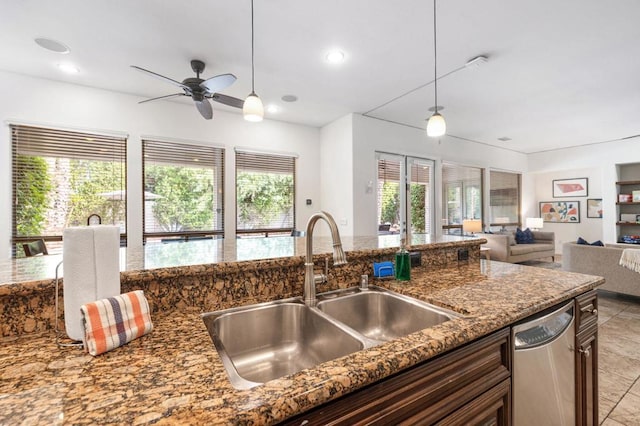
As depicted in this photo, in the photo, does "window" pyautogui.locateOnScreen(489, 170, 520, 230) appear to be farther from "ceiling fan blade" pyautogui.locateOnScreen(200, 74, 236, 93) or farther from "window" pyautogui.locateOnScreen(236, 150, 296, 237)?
"ceiling fan blade" pyautogui.locateOnScreen(200, 74, 236, 93)

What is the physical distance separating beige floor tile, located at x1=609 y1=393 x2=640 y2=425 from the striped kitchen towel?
2.61 meters

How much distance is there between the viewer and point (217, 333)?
0.97m

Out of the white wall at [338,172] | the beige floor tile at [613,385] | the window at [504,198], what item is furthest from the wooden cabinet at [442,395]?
the window at [504,198]

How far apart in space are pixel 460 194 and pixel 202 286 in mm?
6360

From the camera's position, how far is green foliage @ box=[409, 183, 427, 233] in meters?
5.47

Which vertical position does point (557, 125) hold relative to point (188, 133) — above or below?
above

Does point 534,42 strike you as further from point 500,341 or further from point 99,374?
point 99,374

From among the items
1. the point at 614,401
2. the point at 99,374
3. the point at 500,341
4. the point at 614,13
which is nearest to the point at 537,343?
the point at 500,341

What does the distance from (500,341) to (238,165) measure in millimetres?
4416

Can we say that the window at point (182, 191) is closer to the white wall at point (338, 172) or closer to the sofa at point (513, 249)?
the white wall at point (338, 172)

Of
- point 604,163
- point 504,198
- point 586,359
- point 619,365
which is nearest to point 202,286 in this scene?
point 586,359

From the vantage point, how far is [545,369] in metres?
1.08

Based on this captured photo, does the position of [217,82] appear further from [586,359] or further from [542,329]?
[586,359]

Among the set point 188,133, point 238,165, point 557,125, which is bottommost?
point 238,165
